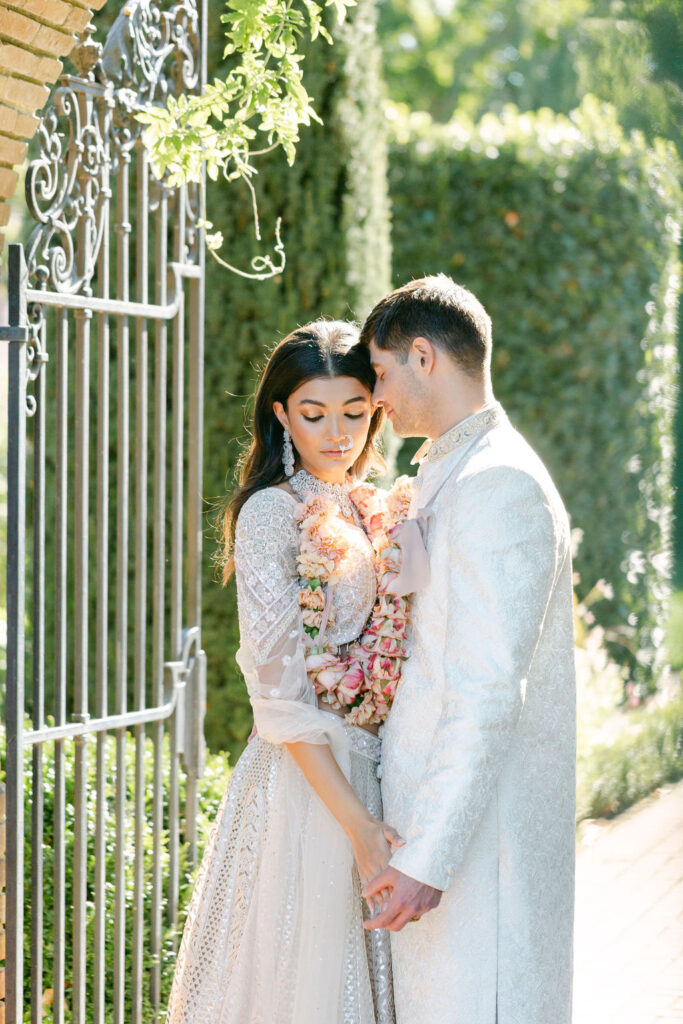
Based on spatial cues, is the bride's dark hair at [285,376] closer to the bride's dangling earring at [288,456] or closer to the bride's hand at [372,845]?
the bride's dangling earring at [288,456]

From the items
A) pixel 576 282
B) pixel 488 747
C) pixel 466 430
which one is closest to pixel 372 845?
pixel 488 747

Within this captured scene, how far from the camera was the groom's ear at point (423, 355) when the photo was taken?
2617 millimetres

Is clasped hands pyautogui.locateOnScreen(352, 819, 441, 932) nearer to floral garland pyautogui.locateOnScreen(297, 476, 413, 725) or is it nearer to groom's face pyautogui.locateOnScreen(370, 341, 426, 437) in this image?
floral garland pyautogui.locateOnScreen(297, 476, 413, 725)

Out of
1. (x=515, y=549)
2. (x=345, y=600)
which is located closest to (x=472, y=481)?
(x=515, y=549)

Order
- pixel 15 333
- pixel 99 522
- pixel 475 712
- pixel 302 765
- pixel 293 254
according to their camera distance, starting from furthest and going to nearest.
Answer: pixel 293 254 < pixel 99 522 < pixel 15 333 < pixel 302 765 < pixel 475 712

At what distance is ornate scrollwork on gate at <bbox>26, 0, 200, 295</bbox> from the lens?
3.27 metres

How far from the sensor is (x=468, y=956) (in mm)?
2465

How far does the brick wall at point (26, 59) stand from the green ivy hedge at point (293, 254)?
8.61 ft

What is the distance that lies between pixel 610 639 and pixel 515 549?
19.7ft

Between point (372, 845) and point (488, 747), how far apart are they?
0.41m

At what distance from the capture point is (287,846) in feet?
9.22

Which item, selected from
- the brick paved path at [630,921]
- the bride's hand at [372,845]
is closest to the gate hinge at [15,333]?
the bride's hand at [372,845]

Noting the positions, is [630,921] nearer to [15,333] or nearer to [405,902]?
[405,902]

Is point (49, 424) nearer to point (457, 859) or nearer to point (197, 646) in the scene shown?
point (197, 646)
